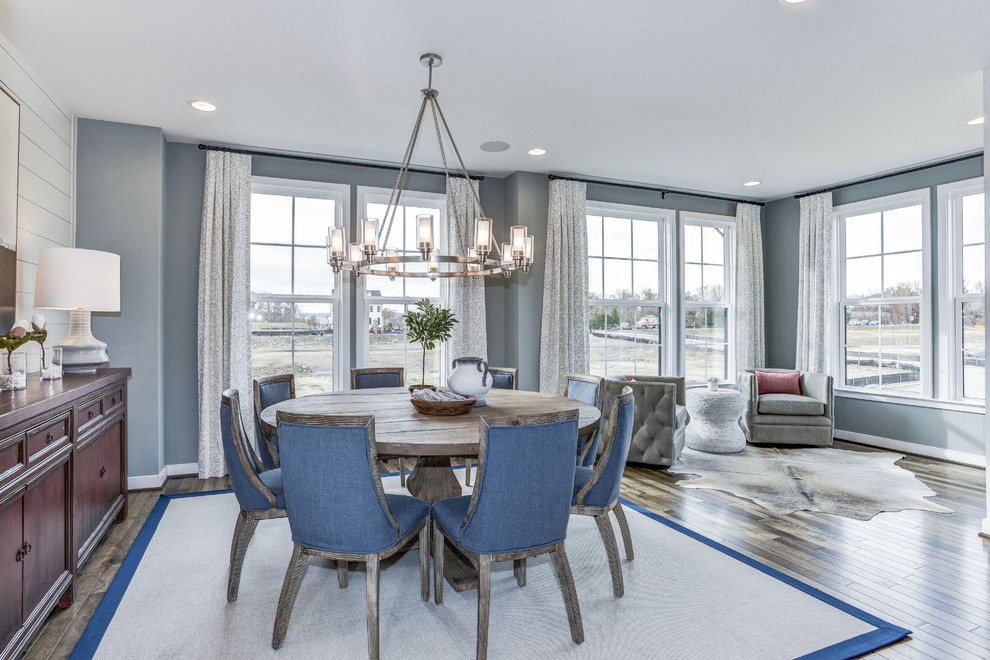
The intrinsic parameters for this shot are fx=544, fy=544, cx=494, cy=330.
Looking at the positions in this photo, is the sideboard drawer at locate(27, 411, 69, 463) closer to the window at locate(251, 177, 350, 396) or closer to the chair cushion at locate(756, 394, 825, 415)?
the window at locate(251, 177, 350, 396)

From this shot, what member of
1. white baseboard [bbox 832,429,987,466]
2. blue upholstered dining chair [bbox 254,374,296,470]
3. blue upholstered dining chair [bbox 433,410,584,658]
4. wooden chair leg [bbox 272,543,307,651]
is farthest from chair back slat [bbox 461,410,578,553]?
white baseboard [bbox 832,429,987,466]

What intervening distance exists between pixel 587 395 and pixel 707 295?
3743mm

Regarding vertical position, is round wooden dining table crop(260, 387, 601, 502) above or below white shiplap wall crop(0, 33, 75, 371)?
below

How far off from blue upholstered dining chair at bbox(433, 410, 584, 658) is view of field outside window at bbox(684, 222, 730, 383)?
4.63 m

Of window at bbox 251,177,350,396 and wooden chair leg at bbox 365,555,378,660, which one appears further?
window at bbox 251,177,350,396

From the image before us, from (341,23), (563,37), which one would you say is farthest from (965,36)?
(341,23)

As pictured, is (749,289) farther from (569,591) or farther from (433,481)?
(569,591)

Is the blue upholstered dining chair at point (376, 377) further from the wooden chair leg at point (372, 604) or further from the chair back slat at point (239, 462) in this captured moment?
the wooden chair leg at point (372, 604)

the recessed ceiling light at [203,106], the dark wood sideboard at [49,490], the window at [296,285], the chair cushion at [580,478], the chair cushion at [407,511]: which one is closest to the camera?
the dark wood sideboard at [49,490]

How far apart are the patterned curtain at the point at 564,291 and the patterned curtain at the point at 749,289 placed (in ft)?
7.31

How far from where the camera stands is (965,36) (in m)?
2.85

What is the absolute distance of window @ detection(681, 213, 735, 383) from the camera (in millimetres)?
6312

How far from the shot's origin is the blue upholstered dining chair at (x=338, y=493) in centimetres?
189

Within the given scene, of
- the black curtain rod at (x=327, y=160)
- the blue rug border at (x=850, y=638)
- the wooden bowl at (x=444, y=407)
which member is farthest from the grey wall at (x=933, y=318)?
the wooden bowl at (x=444, y=407)
